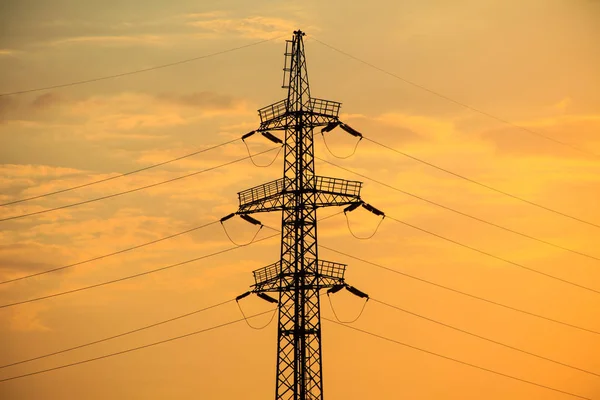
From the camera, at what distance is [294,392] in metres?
102

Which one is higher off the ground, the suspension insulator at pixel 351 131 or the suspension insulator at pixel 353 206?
the suspension insulator at pixel 351 131

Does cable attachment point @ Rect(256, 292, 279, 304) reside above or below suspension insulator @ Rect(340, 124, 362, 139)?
below

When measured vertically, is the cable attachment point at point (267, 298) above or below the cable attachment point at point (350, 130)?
below

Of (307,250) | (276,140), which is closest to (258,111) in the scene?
(276,140)

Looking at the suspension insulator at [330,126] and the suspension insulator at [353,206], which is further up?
the suspension insulator at [330,126]

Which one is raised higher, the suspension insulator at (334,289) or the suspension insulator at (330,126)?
the suspension insulator at (330,126)

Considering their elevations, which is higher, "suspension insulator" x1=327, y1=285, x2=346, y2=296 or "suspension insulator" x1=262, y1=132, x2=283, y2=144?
"suspension insulator" x1=262, y1=132, x2=283, y2=144

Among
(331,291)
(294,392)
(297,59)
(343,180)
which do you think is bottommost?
(294,392)

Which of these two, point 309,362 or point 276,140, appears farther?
point 276,140

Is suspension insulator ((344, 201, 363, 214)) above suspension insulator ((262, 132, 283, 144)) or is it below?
below

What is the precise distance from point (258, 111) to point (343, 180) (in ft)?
29.3

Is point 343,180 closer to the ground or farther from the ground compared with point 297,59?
closer to the ground

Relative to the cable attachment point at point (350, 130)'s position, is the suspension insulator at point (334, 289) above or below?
below

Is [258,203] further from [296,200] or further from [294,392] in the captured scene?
[294,392]
